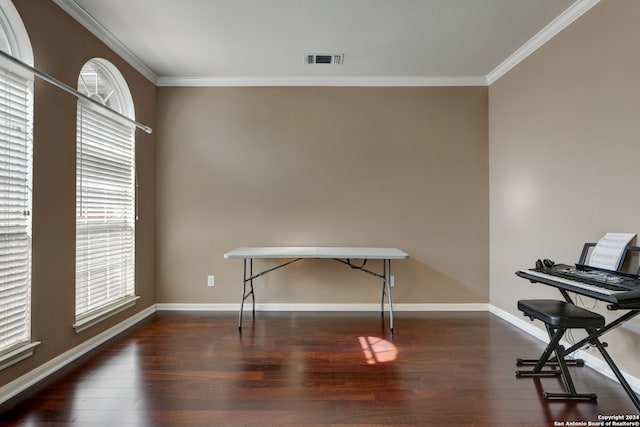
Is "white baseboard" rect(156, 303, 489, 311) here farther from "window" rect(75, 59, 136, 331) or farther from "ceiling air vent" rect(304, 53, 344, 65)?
"ceiling air vent" rect(304, 53, 344, 65)

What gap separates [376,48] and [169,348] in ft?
10.4

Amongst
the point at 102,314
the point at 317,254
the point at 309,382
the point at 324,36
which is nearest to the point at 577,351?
the point at 309,382

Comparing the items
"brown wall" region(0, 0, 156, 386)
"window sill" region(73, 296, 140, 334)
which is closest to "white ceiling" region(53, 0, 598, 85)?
"brown wall" region(0, 0, 156, 386)

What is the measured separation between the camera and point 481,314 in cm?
353

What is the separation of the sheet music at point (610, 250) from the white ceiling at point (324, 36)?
166 cm

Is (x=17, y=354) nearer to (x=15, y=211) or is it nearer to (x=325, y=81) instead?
(x=15, y=211)

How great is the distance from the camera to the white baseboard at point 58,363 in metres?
1.91

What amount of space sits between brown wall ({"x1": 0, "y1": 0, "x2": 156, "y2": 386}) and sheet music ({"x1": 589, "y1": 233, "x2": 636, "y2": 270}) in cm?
365

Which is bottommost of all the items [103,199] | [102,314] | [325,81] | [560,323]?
[102,314]

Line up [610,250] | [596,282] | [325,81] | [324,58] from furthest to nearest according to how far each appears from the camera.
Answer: [325,81], [324,58], [610,250], [596,282]

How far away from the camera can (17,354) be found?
6.34ft

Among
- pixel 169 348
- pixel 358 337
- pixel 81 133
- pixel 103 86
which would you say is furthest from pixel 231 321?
pixel 103 86

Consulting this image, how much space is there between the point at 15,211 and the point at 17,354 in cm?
86

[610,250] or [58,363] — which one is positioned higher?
[610,250]
